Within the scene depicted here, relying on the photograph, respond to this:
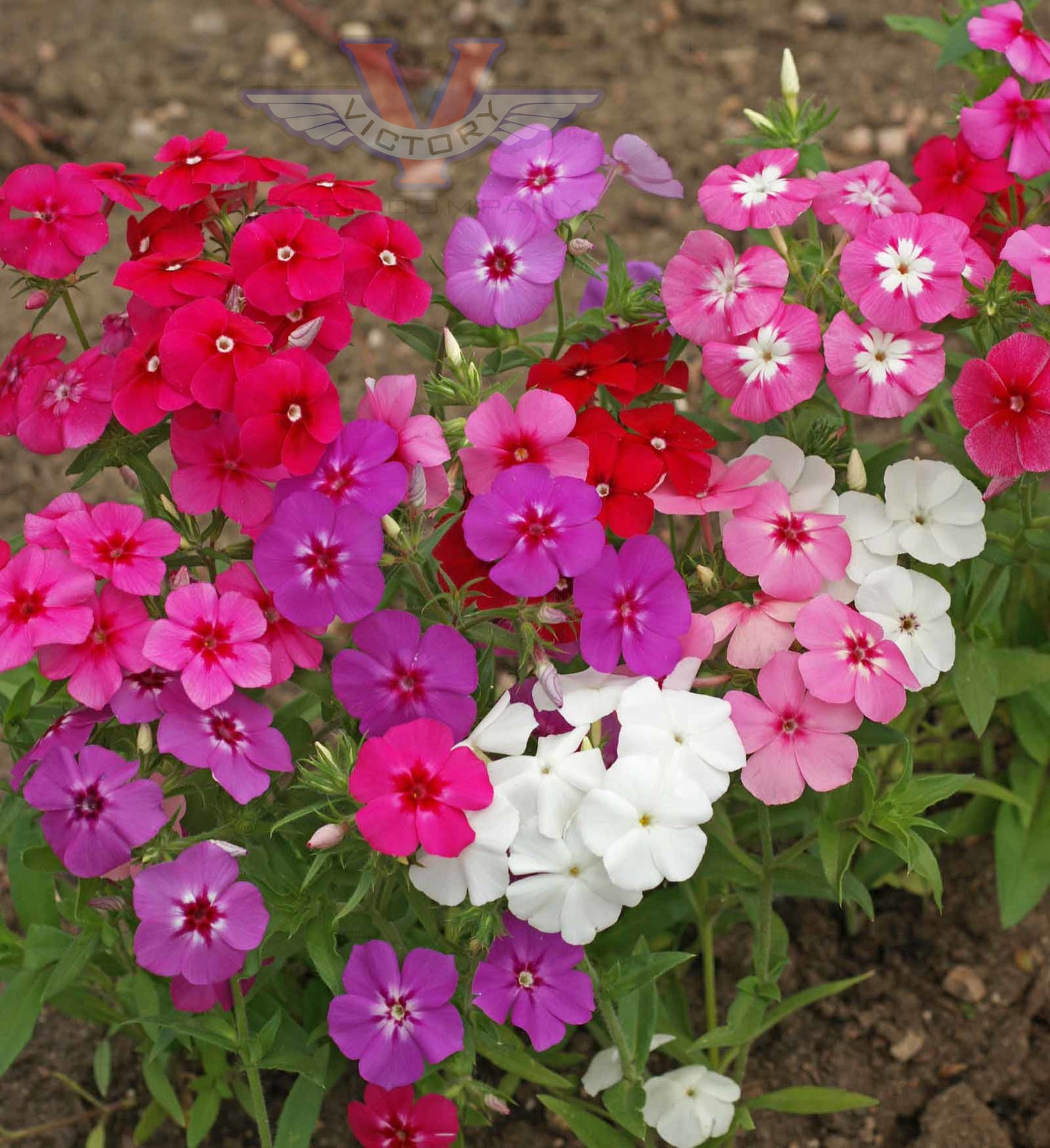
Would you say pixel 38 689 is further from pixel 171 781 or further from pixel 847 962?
pixel 847 962

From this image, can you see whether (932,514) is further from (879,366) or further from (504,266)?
(504,266)

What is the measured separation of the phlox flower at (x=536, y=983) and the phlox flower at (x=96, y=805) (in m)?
0.58

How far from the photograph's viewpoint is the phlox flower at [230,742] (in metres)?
2.08

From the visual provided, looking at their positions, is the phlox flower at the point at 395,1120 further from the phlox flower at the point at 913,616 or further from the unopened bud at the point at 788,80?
the unopened bud at the point at 788,80

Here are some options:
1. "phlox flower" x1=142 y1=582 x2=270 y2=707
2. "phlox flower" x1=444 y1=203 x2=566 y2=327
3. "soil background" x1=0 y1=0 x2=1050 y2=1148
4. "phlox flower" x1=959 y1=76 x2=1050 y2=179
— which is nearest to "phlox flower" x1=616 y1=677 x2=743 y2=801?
"phlox flower" x1=142 y1=582 x2=270 y2=707

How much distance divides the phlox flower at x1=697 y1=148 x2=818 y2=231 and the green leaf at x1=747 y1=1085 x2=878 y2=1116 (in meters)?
1.66

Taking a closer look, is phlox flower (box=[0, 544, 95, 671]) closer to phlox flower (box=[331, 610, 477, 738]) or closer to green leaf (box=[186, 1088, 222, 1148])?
phlox flower (box=[331, 610, 477, 738])

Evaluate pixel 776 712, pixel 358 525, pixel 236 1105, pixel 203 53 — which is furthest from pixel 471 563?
pixel 203 53

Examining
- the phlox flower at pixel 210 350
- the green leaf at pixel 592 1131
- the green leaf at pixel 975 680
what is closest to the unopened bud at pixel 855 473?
the green leaf at pixel 975 680

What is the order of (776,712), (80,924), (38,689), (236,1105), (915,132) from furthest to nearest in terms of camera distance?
(915,132), (236,1105), (38,689), (80,924), (776,712)

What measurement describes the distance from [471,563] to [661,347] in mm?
589

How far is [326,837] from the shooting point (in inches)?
78.7

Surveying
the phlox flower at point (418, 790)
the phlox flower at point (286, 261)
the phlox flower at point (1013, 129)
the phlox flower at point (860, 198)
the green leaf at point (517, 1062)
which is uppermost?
the phlox flower at point (286, 261)

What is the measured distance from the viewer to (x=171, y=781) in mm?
2205
